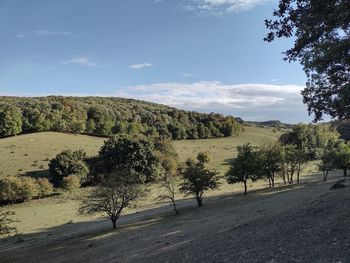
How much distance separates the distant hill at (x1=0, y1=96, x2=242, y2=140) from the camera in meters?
120

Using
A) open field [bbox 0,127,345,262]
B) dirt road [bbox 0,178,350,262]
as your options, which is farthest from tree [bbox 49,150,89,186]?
dirt road [bbox 0,178,350,262]

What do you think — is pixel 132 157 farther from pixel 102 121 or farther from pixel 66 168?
pixel 102 121

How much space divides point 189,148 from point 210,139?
21.5 metres

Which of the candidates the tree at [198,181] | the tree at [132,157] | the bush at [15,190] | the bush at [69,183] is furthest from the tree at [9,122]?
the tree at [198,181]

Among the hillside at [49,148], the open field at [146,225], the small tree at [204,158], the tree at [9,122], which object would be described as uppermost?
the tree at [9,122]

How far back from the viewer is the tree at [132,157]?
277ft

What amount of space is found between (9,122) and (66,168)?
42225mm

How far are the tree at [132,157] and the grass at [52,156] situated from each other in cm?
648

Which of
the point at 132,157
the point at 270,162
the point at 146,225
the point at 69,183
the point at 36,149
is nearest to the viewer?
the point at 146,225

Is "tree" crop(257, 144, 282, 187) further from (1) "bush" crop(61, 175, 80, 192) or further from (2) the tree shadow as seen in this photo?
(2) the tree shadow

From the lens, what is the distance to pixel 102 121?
136000 mm

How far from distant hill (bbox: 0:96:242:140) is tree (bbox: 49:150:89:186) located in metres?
38.7

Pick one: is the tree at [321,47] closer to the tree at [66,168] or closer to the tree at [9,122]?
the tree at [66,168]

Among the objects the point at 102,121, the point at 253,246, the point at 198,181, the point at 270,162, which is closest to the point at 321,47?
the point at 253,246
